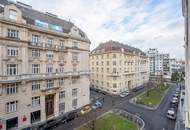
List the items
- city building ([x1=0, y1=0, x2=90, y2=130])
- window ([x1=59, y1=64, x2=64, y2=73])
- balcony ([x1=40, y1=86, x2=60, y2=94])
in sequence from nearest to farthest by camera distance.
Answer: city building ([x1=0, y1=0, x2=90, y2=130]) → balcony ([x1=40, y1=86, x2=60, y2=94]) → window ([x1=59, y1=64, x2=64, y2=73])

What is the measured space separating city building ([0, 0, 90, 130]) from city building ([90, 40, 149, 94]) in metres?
17.3

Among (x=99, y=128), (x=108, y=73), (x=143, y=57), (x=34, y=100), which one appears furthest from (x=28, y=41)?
(x=143, y=57)

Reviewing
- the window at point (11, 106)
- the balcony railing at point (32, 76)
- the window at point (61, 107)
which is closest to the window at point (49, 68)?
the balcony railing at point (32, 76)

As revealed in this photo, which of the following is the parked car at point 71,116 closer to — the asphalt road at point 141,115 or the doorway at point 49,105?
the asphalt road at point 141,115

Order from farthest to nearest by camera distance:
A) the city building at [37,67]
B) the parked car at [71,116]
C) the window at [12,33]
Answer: the parked car at [71,116]
the window at [12,33]
the city building at [37,67]

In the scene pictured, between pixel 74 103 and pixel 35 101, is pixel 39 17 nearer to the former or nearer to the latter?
pixel 35 101

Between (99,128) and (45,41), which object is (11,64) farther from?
(99,128)

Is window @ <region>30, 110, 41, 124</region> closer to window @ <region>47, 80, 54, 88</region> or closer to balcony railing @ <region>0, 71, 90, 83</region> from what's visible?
window @ <region>47, 80, 54, 88</region>

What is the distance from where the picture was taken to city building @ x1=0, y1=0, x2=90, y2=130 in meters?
28.4

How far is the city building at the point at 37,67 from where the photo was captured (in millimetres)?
28422

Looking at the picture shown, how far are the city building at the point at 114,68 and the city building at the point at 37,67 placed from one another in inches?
680

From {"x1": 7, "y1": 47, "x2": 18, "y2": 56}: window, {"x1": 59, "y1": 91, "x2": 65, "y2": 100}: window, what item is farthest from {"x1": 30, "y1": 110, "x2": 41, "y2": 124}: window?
{"x1": 7, "y1": 47, "x2": 18, "y2": 56}: window

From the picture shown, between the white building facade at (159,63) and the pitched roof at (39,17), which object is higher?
the pitched roof at (39,17)

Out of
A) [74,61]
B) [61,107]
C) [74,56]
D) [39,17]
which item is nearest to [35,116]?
[61,107]
